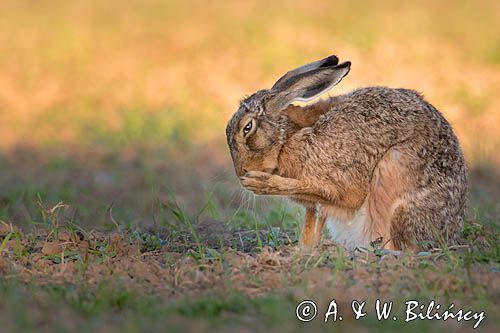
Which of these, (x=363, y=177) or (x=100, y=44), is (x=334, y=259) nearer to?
(x=363, y=177)

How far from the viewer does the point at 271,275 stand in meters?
5.21

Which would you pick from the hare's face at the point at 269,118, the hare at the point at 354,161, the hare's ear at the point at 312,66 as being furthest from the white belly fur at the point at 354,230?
the hare's ear at the point at 312,66

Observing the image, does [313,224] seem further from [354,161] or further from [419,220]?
[419,220]

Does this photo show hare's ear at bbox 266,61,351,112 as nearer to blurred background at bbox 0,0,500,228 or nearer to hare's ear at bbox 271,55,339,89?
hare's ear at bbox 271,55,339,89

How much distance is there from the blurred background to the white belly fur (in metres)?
1.04

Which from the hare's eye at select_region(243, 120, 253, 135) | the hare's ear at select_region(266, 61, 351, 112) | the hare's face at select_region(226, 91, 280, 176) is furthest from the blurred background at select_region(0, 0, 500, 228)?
the hare's ear at select_region(266, 61, 351, 112)

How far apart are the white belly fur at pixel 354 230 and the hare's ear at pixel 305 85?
87cm

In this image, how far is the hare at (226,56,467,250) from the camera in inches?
240

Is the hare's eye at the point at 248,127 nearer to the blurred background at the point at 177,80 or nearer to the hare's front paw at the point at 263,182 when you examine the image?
the hare's front paw at the point at 263,182

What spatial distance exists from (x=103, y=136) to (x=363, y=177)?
6237 mm

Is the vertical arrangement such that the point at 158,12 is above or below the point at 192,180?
above

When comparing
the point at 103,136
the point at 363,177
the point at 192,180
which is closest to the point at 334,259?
the point at 363,177

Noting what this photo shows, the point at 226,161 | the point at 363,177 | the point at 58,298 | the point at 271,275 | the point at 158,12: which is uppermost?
the point at 158,12

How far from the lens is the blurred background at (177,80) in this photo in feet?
31.1
